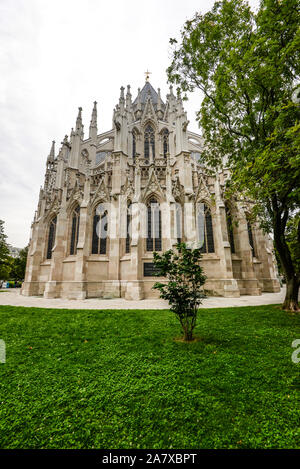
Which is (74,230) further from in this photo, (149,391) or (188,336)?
(149,391)

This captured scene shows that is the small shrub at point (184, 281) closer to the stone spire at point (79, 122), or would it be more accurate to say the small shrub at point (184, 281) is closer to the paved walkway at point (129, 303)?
the paved walkway at point (129, 303)

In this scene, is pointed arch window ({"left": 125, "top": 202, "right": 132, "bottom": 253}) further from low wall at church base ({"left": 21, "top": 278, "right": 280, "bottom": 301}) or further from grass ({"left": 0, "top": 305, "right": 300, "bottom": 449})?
grass ({"left": 0, "top": 305, "right": 300, "bottom": 449})

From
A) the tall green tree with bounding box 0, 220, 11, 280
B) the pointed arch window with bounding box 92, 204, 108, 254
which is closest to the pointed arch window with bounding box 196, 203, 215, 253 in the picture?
the pointed arch window with bounding box 92, 204, 108, 254

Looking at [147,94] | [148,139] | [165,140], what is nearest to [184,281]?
[165,140]

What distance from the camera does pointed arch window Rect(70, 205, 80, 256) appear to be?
18.9 m

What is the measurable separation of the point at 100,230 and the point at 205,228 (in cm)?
1002

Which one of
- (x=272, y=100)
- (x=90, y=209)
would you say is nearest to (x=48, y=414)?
(x=272, y=100)

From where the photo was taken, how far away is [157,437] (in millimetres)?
2264

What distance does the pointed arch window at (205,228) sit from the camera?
17906mm

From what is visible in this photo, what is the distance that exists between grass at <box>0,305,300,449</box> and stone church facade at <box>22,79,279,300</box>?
398 inches

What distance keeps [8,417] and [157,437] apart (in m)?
2.03

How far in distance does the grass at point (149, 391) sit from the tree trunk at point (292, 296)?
13.4 feet
